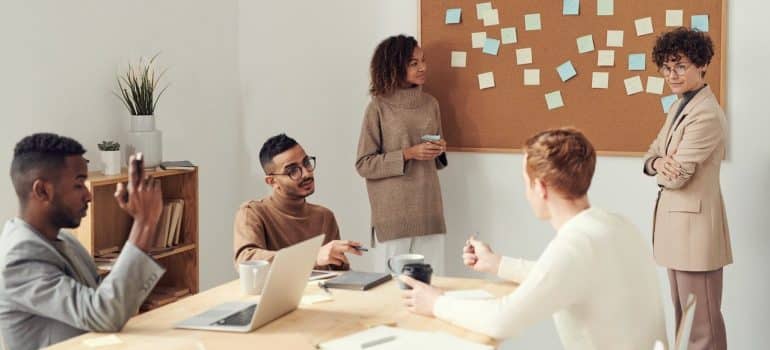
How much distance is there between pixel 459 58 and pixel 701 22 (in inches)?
46.1

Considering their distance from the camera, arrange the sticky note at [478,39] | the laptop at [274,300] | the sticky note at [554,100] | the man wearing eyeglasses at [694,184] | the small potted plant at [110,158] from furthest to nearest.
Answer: the sticky note at [478,39] → the sticky note at [554,100] → the small potted plant at [110,158] → the man wearing eyeglasses at [694,184] → the laptop at [274,300]

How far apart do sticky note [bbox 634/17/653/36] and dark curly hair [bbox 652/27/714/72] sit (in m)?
0.40

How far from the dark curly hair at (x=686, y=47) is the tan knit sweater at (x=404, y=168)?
116 cm

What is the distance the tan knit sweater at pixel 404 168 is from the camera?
4.43m

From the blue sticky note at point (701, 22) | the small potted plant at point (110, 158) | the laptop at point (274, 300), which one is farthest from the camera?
the blue sticky note at point (701, 22)

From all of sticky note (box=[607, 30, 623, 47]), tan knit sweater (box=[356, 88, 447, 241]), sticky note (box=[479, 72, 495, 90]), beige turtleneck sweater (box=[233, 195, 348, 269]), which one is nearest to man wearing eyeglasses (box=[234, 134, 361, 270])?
beige turtleneck sweater (box=[233, 195, 348, 269])

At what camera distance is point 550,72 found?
4496 mm

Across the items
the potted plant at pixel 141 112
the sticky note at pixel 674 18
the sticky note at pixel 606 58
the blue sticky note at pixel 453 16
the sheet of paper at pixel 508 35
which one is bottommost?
the potted plant at pixel 141 112

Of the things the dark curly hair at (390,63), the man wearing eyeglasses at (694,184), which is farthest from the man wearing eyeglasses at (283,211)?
the man wearing eyeglasses at (694,184)

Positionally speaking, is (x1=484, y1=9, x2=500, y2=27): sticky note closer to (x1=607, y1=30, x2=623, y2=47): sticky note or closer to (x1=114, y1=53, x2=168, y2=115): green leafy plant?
(x1=607, y1=30, x2=623, y2=47): sticky note

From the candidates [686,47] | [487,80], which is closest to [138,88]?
[487,80]

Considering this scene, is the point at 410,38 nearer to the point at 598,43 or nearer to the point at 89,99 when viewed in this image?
the point at 598,43

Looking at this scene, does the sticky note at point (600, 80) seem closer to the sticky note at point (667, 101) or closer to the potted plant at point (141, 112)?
the sticky note at point (667, 101)

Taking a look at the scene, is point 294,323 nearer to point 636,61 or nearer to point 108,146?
point 108,146
